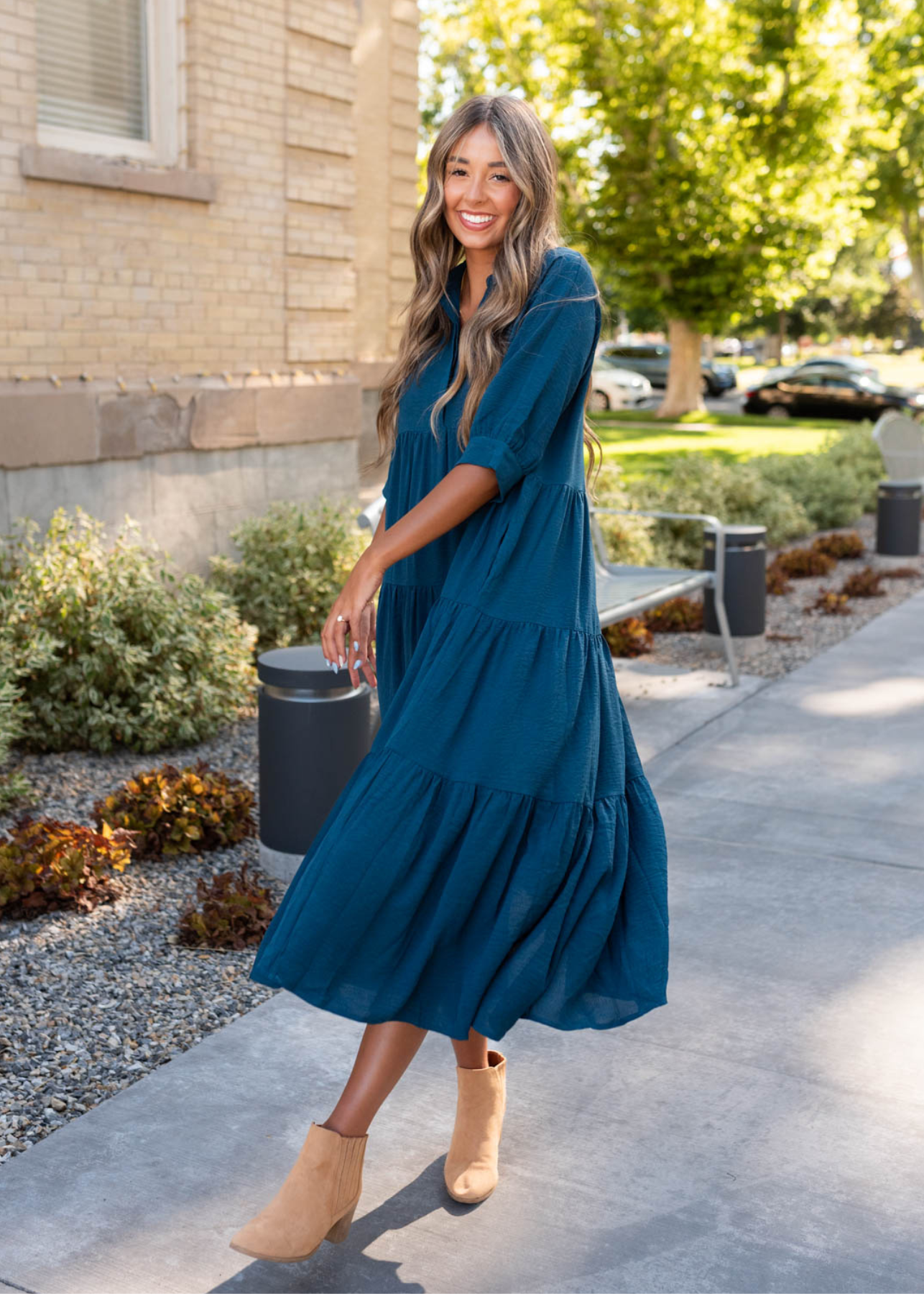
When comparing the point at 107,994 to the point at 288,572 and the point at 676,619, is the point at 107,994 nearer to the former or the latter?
the point at 288,572

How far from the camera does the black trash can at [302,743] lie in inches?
169

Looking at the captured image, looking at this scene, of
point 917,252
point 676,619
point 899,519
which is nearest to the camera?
point 676,619

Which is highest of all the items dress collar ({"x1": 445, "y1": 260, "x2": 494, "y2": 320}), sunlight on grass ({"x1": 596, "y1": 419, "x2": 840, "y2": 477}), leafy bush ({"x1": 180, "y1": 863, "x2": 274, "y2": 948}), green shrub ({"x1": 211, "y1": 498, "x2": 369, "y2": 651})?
dress collar ({"x1": 445, "y1": 260, "x2": 494, "y2": 320})

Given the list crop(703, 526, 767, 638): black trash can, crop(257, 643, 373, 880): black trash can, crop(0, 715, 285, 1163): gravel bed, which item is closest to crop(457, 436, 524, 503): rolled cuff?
crop(0, 715, 285, 1163): gravel bed

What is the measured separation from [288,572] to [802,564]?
486cm

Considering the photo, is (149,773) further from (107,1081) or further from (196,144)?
(196,144)

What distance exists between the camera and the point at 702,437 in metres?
27.0

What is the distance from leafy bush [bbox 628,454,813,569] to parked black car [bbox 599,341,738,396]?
1228 inches

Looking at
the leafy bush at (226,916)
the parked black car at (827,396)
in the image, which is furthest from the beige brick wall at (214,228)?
the parked black car at (827,396)

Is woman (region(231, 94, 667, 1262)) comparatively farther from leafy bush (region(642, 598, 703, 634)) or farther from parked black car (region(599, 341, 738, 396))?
parked black car (region(599, 341, 738, 396))

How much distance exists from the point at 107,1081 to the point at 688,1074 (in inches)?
53.0

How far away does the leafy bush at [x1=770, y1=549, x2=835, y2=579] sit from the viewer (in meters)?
10.9

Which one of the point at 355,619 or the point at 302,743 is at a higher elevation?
the point at 355,619

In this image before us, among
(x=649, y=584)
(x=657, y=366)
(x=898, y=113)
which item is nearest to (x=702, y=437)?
(x=898, y=113)
